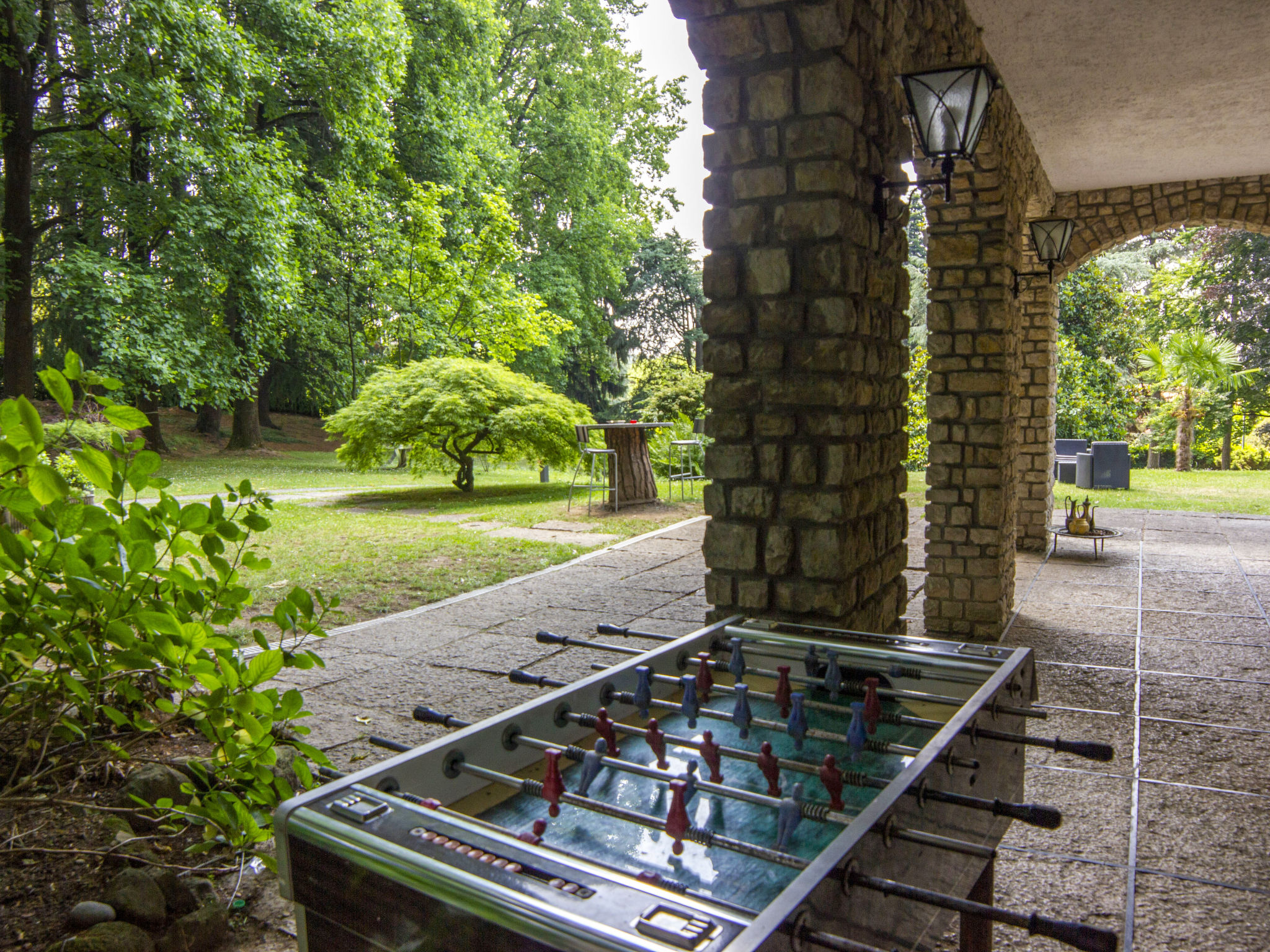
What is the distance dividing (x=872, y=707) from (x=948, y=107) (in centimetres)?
220

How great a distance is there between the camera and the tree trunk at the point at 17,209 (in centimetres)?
832

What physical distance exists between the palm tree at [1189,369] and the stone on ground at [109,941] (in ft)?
48.0

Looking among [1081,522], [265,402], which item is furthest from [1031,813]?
[265,402]

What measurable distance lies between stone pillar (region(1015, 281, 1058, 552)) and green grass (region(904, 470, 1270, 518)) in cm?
113

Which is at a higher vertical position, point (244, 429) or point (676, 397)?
point (676, 397)

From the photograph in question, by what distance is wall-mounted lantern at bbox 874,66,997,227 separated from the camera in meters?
2.64

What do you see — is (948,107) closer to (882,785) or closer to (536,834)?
(882,785)

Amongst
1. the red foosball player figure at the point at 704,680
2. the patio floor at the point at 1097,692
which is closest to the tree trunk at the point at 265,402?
the patio floor at the point at 1097,692

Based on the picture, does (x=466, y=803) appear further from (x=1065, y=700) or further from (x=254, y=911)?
(x=1065, y=700)

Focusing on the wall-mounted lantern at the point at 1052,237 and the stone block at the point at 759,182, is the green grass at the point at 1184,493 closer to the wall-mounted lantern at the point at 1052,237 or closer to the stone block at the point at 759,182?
the wall-mounted lantern at the point at 1052,237

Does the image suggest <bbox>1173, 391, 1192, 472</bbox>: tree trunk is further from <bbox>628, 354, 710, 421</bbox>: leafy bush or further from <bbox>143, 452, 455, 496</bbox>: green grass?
<bbox>143, 452, 455, 496</bbox>: green grass

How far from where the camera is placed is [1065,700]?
3361 mm

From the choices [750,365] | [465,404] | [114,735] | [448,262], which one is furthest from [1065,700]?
[448,262]

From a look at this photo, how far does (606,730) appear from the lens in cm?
121
